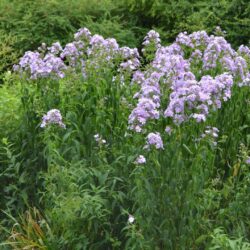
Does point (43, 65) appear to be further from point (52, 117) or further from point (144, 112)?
point (144, 112)

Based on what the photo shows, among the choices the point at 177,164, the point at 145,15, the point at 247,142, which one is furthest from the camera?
the point at 145,15

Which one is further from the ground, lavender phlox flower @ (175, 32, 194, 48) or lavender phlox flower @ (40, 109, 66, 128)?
lavender phlox flower @ (175, 32, 194, 48)

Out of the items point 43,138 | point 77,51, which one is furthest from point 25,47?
point 43,138

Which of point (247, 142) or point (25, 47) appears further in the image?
point (25, 47)

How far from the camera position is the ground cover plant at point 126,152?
3.93 meters

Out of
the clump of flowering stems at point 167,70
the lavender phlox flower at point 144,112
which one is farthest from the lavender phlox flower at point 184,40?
the lavender phlox flower at point 144,112

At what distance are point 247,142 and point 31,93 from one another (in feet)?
5.05

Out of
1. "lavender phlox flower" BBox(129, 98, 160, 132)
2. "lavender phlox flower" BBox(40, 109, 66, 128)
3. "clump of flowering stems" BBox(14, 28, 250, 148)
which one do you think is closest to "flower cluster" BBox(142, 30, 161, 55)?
"clump of flowering stems" BBox(14, 28, 250, 148)

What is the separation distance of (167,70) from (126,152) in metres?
0.58

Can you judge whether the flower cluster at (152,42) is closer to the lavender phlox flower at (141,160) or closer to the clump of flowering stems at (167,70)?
the clump of flowering stems at (167,70)

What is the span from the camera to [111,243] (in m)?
4.33

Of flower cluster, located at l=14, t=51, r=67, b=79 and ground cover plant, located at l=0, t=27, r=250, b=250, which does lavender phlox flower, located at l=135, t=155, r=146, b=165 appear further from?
flower cluster, located at l=14, t=51, r=67, b=79

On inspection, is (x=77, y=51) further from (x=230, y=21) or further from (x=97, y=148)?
(x=230, y=21)

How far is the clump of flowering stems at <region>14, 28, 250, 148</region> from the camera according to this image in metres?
3.90
